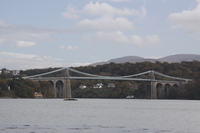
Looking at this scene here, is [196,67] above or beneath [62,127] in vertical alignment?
above

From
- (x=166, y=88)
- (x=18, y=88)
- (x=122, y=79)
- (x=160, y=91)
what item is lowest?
(x=160, y=91)

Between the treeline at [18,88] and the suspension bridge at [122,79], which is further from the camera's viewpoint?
the suspension bridge at [122,79]

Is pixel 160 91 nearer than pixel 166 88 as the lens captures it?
Yes

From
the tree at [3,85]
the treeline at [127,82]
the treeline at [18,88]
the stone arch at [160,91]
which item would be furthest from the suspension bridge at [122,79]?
the tree at [3,85]

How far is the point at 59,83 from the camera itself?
109 meters

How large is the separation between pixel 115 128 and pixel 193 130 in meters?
4.46

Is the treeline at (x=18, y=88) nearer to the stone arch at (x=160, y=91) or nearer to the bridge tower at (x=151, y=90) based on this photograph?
the bridge tower at (x=151, y=90)

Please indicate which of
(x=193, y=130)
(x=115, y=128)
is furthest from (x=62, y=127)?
(x=193, y=130)

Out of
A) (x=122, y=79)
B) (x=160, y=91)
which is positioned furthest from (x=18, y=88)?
(x=160, y=91)

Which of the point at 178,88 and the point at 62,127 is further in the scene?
the point at 178,88

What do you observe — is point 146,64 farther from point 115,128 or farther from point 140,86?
point 115,128

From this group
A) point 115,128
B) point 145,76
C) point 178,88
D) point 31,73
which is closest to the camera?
point 115,128

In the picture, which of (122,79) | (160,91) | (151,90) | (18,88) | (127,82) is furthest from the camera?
(127,82)

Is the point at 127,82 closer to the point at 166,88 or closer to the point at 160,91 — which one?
the point at 160,91
